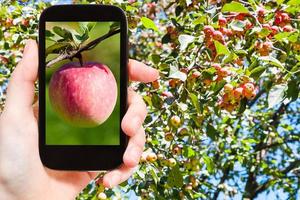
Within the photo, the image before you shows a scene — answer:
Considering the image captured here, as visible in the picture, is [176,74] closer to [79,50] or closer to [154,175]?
[154,175]

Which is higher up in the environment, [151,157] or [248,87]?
[248,87]

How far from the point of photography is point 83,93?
1.51 m

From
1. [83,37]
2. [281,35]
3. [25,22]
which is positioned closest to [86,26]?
[83,37]

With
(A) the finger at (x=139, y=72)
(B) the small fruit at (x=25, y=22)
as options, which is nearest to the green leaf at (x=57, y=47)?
(A) the finger at (x=139, y=72)

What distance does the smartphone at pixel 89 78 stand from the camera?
56.1 inches

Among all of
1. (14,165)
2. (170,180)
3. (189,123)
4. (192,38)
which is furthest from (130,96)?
(189,123)

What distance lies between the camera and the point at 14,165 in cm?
148

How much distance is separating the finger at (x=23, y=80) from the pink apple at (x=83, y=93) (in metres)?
0.04

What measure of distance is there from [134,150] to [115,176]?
0.20ft

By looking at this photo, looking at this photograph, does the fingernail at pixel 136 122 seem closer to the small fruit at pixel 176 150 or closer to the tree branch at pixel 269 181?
the small fruit at pixel 176 150

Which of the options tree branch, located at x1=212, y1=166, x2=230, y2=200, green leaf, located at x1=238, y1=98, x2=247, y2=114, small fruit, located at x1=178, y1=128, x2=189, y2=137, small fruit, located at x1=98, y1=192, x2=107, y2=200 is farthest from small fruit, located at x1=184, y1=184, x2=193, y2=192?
tree branch, located at x1=212, y1=166, x2=230, y2=200

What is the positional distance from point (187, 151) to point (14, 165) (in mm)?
1766

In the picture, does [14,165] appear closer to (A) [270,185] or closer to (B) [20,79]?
(B) [20,79]

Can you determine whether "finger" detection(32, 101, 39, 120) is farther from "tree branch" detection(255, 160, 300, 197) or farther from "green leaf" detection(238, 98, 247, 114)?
"tree branch" detection(255, 160, 300, 197)
